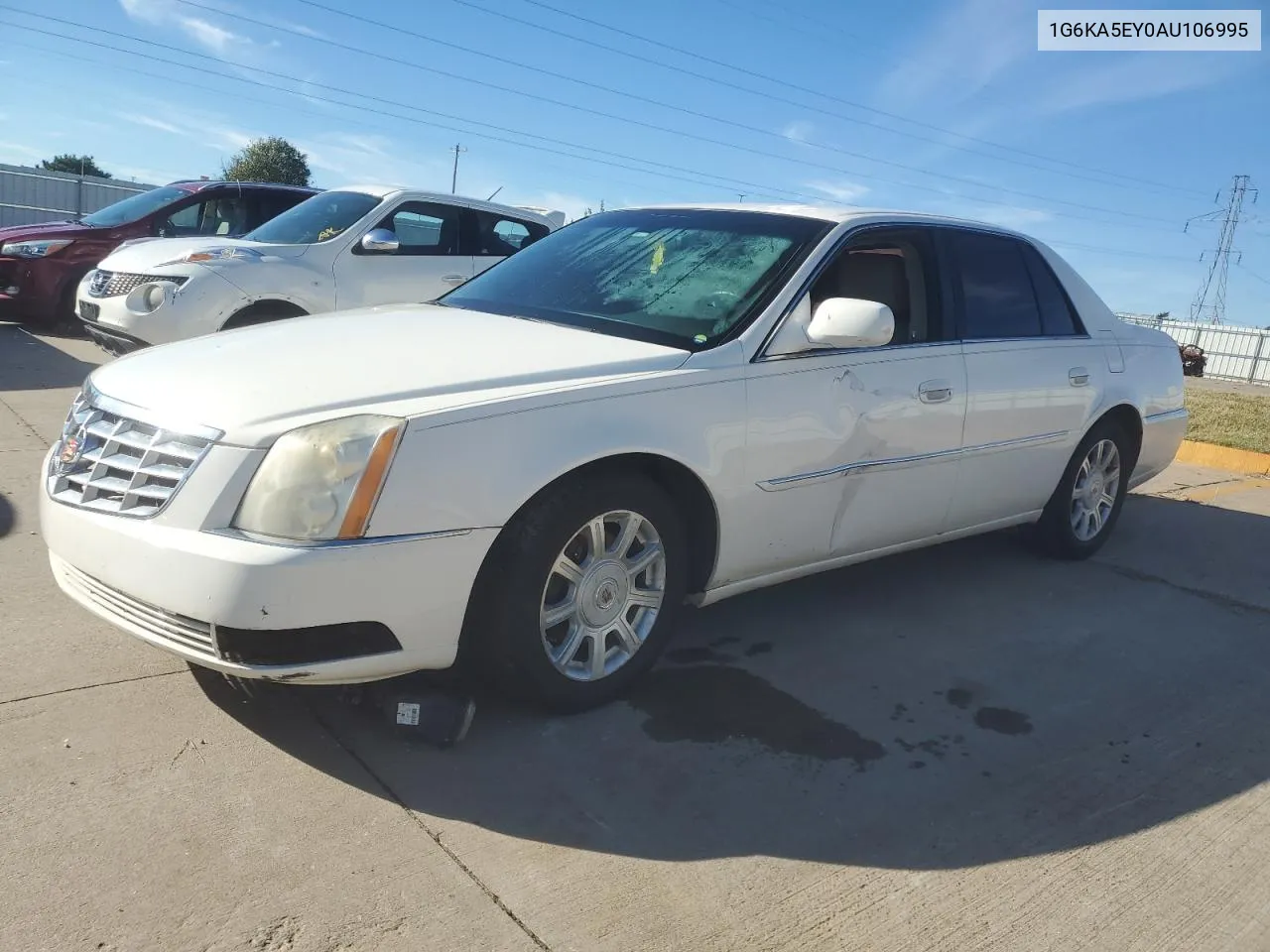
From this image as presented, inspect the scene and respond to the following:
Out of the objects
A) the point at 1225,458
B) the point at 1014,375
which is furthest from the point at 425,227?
the point at 1225,458

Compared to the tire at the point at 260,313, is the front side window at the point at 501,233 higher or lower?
higher

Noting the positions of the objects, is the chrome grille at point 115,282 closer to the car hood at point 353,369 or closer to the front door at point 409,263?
the front door at point 409,263

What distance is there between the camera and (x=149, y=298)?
277 inches

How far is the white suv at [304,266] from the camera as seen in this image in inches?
274

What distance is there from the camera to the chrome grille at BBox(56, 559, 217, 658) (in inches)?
103

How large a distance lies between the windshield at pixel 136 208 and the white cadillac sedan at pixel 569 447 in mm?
8023

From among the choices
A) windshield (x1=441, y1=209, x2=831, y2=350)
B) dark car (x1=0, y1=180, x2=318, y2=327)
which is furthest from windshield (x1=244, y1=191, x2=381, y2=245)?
windshield (x1=441, y1=209, x2=831, y2=350)

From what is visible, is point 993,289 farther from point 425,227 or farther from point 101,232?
point 101,232

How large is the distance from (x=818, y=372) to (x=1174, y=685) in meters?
1.80

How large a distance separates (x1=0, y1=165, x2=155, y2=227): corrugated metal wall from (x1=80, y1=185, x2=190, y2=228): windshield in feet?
44.7

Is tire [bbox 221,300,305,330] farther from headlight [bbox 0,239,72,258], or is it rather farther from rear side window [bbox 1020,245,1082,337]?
rear side window [bbox 1020,245,1082,337]

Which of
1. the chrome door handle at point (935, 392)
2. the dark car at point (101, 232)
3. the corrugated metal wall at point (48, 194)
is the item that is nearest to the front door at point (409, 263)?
the dark car at point (101, 232)

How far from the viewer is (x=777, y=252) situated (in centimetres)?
378

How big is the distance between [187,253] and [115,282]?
0.67 metres
